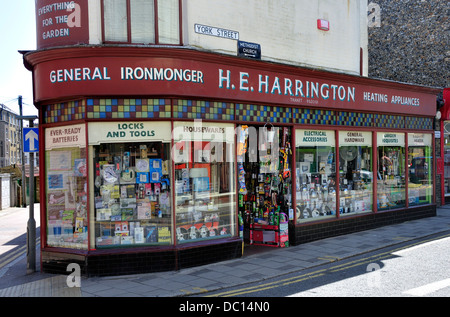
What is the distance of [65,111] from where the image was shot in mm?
8586

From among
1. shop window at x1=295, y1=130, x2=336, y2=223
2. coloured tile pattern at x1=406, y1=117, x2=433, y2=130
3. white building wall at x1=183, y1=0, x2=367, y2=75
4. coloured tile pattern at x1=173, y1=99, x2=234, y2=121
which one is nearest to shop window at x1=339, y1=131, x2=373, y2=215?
shop window at x1=295, y1=130, x2=336, y2=223

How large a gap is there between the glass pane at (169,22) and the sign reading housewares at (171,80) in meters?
0.72

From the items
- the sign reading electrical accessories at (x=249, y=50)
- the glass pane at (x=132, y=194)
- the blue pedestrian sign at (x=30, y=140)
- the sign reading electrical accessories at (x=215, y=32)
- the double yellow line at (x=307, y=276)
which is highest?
the sign reading electrical accessories at (x=215, y=32)

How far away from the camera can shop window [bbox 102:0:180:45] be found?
28.2 feet

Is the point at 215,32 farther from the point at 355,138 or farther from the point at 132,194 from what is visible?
the point at 355,138

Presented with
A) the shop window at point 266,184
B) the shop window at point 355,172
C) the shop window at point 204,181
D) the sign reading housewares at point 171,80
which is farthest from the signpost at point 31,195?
the shop window at point 355,172

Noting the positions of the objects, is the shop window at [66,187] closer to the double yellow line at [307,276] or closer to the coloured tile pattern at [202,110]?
the coloured tile pattern at [202,110]

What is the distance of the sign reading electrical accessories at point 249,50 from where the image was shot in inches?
401

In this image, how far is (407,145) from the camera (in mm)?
14305

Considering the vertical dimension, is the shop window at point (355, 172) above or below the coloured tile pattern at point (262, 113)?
below

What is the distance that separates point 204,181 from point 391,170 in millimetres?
7265

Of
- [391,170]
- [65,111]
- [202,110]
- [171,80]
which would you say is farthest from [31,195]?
[391,170]

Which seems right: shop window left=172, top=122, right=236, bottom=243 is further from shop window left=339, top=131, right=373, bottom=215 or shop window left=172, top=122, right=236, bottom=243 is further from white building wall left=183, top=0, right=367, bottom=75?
shop window left=339, top=131, right=373, bottom=215
